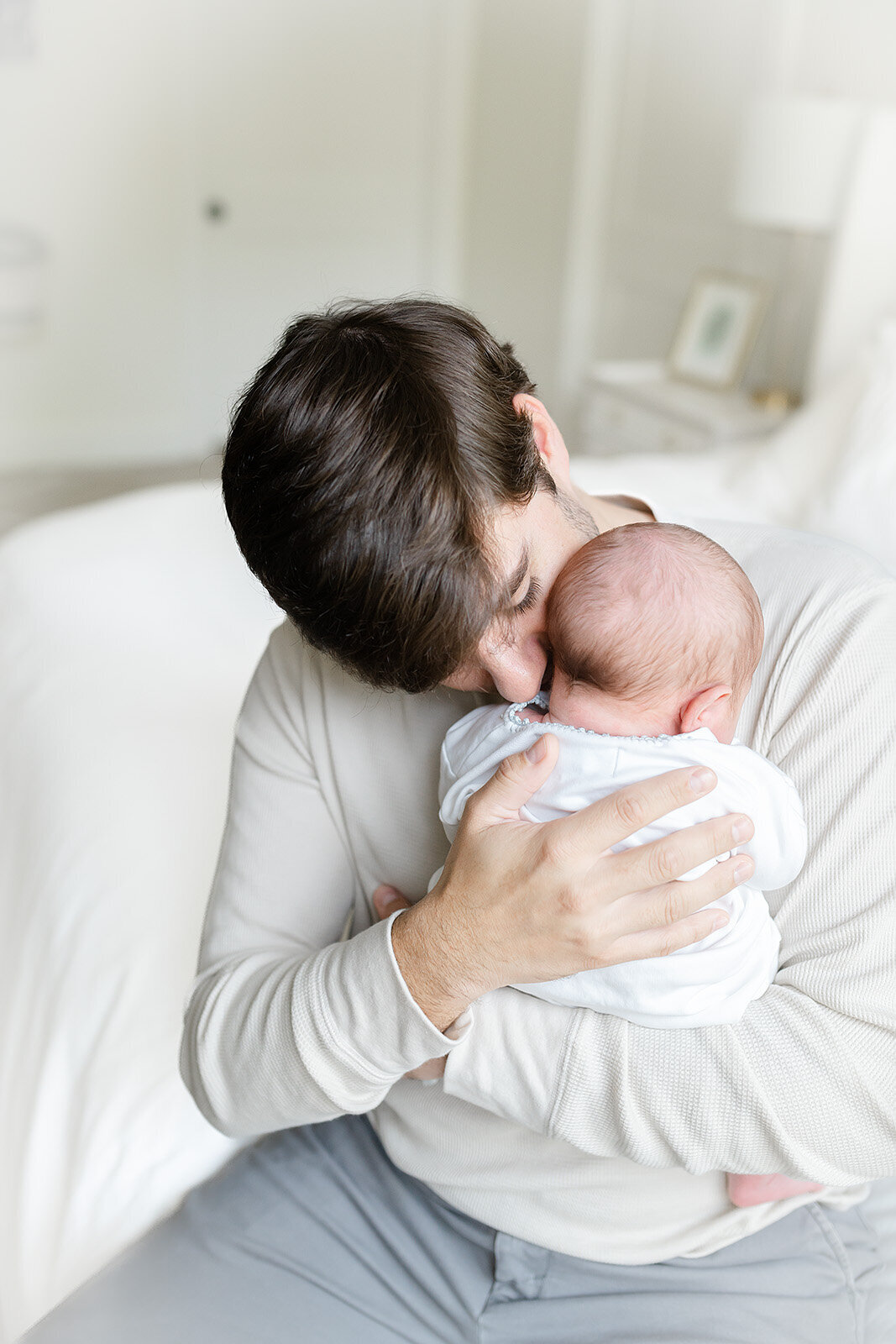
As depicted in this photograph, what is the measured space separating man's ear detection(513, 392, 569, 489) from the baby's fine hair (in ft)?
0.31

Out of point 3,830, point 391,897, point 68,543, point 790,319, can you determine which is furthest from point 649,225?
point 391,897

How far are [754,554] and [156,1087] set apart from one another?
0.79m

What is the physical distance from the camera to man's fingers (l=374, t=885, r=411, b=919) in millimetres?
980

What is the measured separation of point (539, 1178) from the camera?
906mm

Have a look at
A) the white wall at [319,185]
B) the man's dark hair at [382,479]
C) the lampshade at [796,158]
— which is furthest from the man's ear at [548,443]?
the white wall at [319,185]

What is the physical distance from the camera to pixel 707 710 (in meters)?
0.85

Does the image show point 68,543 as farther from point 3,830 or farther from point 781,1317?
point 781,1317

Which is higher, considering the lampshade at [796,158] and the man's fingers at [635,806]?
the lampshade at [796,158]

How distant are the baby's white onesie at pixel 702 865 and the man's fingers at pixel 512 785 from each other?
0.03 metres

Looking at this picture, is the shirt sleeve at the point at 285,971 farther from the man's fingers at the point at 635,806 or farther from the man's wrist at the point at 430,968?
the man's fingers at the point at 635,806

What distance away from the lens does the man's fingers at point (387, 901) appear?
0.98 m

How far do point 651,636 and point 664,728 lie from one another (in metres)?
0.08

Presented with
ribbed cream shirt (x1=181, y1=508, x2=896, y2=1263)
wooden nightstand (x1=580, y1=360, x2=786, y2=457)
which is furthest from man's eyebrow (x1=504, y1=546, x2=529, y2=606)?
wooden nightstand (x1=580, y1=360, x2=786, y2=457)

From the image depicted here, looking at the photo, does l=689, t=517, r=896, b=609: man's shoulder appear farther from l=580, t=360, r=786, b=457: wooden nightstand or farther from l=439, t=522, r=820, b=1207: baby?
l=580, t=360, r=786, b=457: wooden nightstand
